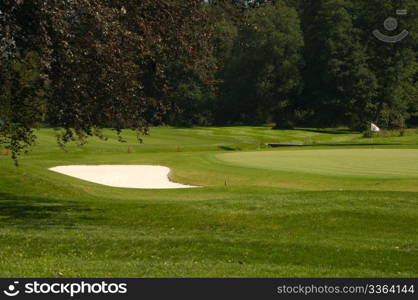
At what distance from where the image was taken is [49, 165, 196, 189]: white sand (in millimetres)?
28812

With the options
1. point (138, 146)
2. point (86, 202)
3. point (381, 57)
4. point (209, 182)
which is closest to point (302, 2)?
point (381, 57)

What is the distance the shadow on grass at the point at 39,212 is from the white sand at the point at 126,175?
320 inches

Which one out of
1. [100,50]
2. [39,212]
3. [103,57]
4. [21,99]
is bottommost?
[39,212]

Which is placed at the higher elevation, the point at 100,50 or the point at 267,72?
the point at 267,72

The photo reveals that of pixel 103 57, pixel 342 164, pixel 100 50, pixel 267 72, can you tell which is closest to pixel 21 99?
pixel 103 57

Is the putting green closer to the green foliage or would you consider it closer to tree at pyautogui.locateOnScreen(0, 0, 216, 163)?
tree at pyautogui.locateOnScreen(0, 0, 216, 163)

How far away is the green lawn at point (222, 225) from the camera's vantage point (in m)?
11.2

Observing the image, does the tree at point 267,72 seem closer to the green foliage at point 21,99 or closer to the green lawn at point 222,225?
the green lawn at point 222,225

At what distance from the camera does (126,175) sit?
104 feet

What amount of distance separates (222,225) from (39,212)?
537cm

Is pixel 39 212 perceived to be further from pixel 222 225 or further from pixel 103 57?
pixel 103 57

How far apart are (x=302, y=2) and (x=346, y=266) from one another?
108095mm

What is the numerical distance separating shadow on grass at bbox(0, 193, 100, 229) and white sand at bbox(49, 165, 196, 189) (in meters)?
8.13

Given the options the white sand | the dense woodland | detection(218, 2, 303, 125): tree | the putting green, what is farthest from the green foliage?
detection(218, 2, 303, 125): tree
